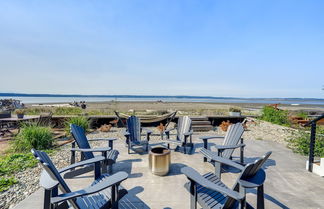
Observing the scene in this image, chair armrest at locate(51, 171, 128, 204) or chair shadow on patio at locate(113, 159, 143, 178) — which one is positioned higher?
chair armrest at locate(51, 171, 128, 204)

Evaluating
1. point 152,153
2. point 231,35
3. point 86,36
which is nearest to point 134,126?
point 152,153

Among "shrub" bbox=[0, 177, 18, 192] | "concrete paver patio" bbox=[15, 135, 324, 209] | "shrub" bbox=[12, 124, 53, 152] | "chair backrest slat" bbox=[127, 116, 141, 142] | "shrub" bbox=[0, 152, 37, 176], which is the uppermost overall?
"chair backrest slat" bbox=[127, 116, 141, 142]

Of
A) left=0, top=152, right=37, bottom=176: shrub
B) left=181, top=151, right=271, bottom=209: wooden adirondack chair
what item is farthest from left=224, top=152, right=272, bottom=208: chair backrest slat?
left=0, top=152, right=37, bottom=176: shrub

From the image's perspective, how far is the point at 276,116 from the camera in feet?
27.3

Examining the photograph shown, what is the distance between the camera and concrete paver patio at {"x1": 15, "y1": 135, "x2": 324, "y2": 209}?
209 centimetres

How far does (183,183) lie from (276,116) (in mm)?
7983

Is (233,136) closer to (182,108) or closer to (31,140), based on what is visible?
(31,140)

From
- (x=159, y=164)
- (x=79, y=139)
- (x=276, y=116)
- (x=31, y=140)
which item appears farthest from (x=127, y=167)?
(x=276, y=116)

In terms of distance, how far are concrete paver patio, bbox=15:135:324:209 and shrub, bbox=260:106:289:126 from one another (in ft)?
16.6

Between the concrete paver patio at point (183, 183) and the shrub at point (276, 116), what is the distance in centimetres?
506

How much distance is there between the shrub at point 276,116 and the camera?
8173mm

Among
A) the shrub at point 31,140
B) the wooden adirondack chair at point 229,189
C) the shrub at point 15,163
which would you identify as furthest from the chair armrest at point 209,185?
the shrub at point 31,140

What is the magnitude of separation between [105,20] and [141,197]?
7.57 m

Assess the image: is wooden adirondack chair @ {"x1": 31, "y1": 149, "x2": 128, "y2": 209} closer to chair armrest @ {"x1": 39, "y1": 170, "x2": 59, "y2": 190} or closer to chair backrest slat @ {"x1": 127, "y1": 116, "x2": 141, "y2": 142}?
chair armrest @ {"x1": 39, "y1": 170, "x2": 59, "y2": 190}
